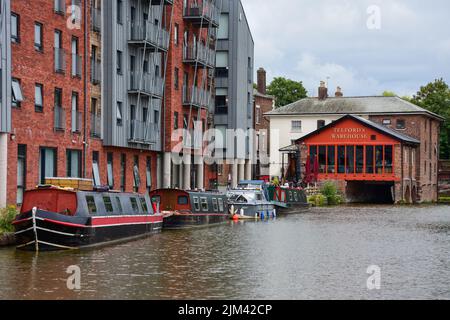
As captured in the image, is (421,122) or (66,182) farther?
(421,122)

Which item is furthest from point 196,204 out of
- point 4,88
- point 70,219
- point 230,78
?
point 230,78

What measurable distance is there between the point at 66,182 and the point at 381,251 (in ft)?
37.7

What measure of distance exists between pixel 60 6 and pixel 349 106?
56.7 metres

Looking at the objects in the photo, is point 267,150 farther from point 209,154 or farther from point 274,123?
point 209,154

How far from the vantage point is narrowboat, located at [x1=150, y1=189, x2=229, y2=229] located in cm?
4184

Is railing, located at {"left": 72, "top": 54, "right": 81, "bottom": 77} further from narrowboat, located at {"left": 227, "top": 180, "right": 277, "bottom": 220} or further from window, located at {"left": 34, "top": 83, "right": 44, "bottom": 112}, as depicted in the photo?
narrowboat, located at {"left": 227, "top": 180, "right": 277, "bottom": 220}

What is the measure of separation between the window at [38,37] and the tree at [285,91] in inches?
3043

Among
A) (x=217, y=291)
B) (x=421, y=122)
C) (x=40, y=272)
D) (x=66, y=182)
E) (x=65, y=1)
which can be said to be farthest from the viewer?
(x=421, y=122)

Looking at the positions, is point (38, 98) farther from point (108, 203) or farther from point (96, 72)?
point (108, 203)

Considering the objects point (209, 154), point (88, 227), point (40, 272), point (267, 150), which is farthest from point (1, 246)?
point (267, 150)

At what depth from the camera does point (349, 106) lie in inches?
3708

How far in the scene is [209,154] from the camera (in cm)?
6247

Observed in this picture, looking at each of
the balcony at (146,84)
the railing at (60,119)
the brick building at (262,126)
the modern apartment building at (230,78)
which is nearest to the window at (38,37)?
the railing at (60,119)

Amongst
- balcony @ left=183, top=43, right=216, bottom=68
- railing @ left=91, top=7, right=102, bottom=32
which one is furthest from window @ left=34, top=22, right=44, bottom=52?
balcony @ left=183, top=43, right=216, bottom=68
